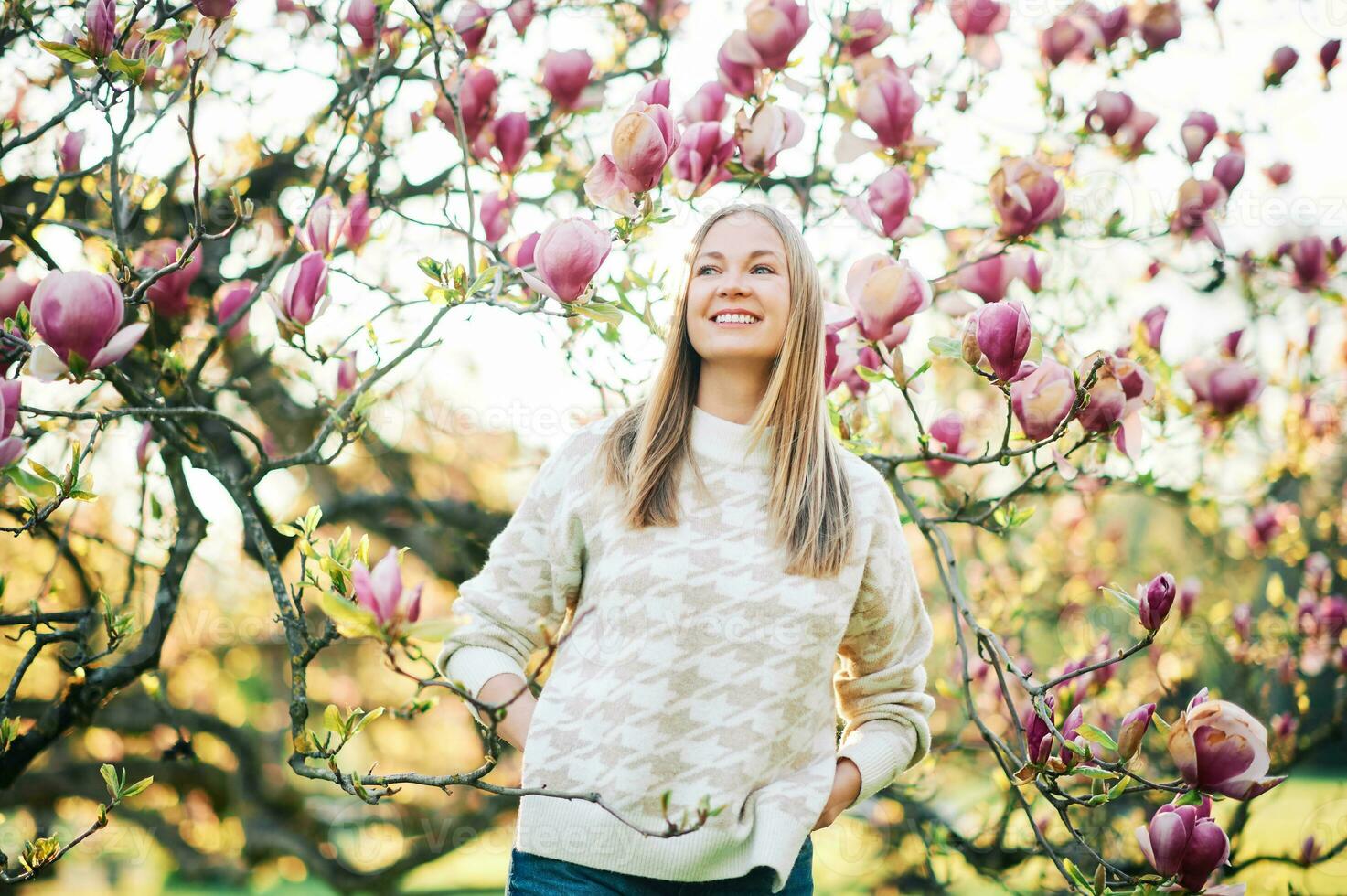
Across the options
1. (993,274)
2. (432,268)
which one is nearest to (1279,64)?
(993,274)

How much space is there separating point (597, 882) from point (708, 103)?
1.13 meters

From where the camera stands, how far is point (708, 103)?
171 centimetres

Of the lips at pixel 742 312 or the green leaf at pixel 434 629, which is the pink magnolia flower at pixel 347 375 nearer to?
the lips at pixel 742 312

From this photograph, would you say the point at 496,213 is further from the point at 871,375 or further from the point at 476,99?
the point at 871,375

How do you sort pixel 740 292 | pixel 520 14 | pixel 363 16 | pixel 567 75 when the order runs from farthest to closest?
pixel 520 14
pixel 567 75
pixel 363 16
pixel 740 292

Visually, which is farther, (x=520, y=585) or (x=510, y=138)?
(x=510, y=138)

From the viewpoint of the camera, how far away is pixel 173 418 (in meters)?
1.51

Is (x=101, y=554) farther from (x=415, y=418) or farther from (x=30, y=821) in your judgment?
(x=30, y=821)

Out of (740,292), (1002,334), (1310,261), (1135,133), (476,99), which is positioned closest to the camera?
(1002,334)

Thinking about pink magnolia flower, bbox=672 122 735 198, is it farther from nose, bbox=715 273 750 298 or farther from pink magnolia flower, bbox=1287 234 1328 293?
pink magnolia flower, bbox=1287 234 1328 293

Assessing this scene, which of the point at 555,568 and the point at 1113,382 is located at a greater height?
the point at 1113,382

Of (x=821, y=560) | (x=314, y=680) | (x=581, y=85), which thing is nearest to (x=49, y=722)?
(x=821, y=560)

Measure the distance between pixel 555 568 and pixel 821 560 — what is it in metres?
0.34

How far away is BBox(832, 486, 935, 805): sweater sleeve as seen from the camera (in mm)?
1434
